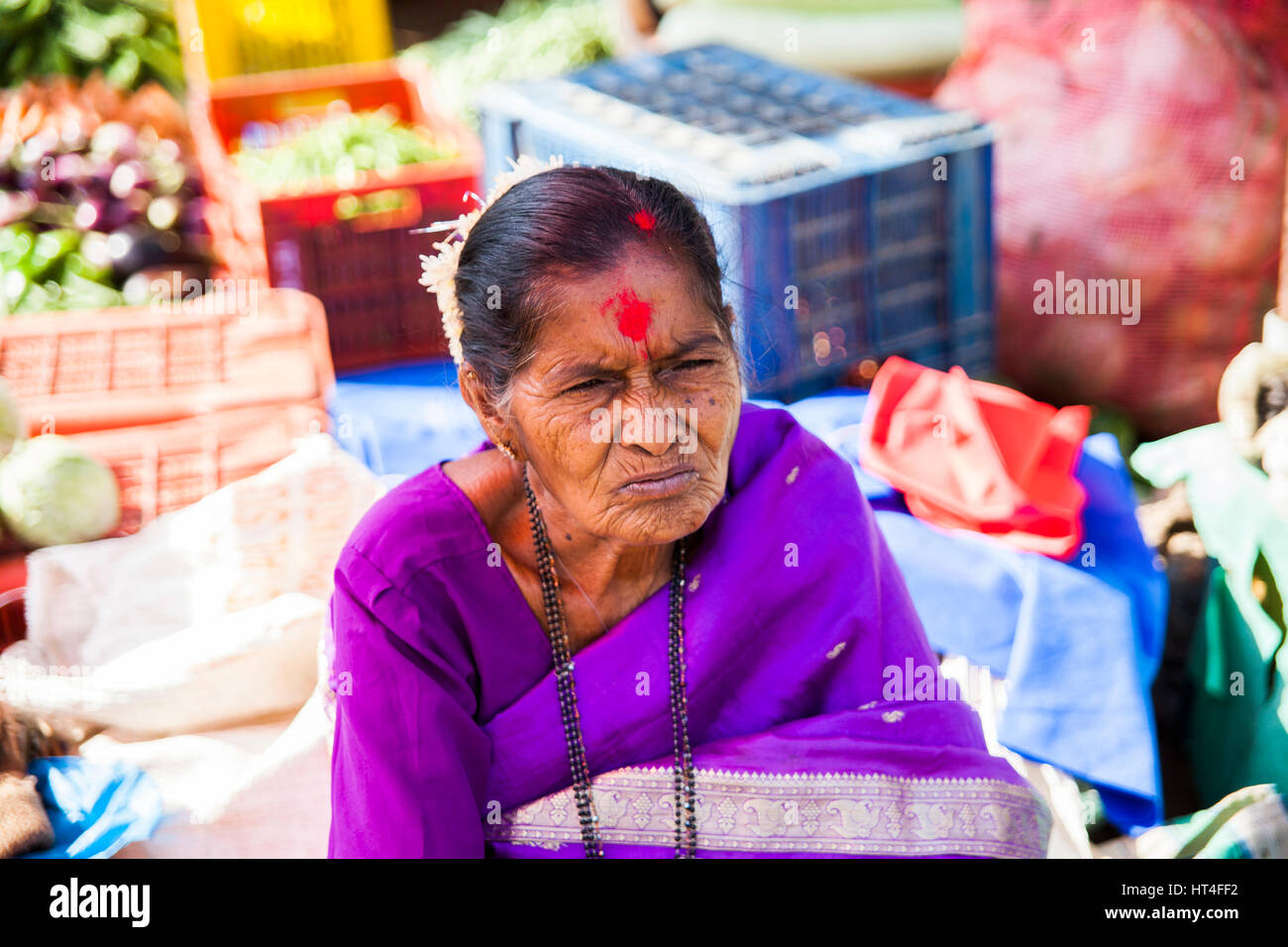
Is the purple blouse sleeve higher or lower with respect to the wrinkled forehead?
lower

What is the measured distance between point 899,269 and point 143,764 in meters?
2.22

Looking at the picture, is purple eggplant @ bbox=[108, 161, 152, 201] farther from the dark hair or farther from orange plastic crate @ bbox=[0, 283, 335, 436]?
the dark hair

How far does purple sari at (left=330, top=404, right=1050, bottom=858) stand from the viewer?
5.56 feet

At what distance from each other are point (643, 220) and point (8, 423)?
184cm

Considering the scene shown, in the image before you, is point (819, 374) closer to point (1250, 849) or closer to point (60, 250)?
point (1250, 849)

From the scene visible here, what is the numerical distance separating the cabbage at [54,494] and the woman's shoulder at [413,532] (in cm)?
114

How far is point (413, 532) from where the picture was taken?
1764 millimetres

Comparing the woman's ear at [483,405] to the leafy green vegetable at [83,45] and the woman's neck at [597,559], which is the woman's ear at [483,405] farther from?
the leafy green vegetable at [83,45]

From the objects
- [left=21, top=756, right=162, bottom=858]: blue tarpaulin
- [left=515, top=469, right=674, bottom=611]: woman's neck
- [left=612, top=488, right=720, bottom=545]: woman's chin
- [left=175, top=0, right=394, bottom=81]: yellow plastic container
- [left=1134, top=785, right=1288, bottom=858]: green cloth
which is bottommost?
[left=1134, top=785, right=1288, bottom=858]: green cloth

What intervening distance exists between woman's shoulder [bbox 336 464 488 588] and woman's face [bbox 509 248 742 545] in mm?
170

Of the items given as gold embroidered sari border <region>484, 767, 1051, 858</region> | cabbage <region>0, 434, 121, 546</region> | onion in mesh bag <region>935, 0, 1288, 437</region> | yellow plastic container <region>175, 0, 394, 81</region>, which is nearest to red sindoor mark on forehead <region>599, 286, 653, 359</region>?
gold embroidered sari border <region>484, 767, 1051, 858</region>

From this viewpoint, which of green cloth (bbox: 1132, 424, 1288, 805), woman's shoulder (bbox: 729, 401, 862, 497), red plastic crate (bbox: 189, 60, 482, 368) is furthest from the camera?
red plastic crate (bbox: 189, 60, 482, 368)

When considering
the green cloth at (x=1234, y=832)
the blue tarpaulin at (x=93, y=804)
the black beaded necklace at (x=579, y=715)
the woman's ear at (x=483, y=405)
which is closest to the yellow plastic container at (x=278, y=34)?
the blue tarpaulin at (x=93, y=804)
